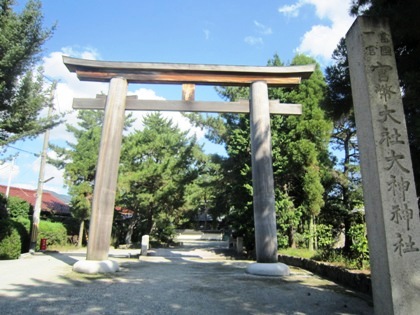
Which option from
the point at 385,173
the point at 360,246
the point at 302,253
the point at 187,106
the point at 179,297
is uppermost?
the point at 187,106

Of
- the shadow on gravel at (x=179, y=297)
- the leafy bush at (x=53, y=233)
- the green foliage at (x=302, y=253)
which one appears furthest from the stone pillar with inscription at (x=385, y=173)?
the leafy bush at (x=53, y=233)

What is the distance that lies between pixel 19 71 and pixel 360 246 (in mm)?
11077

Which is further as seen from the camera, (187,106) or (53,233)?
(53,233)

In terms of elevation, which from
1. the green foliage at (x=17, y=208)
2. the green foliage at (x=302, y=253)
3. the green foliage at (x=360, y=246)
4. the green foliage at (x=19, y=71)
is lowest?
the green foliage at (x=302, y=253)

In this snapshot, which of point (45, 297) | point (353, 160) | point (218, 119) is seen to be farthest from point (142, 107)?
point (353, 160)

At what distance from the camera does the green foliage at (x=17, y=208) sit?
17823 mm

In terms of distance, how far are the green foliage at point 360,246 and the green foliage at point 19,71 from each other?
10.2 meters

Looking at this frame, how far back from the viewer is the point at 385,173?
12.6 ft

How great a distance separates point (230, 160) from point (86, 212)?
10213 millimetres

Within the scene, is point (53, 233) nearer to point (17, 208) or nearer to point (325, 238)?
point (17, 208)

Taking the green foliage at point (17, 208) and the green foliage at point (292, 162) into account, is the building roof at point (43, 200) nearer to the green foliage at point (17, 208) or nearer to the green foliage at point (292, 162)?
the green foliage at point (17, 208)

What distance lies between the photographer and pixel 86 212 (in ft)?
67.3

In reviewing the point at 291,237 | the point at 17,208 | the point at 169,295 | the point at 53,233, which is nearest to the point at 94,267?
the point at 169,295

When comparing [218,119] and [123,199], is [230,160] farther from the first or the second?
[123,199]
